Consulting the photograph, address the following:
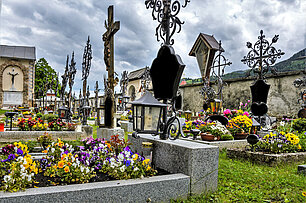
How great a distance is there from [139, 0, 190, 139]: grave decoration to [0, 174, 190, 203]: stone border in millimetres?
1062

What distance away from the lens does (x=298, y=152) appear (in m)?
5.77

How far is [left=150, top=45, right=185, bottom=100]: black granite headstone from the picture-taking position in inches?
164

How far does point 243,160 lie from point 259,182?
64.3 inches

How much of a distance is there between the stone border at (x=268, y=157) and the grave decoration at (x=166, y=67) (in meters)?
2.29

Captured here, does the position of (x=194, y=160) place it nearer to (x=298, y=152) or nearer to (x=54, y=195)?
(x=54, y=195)

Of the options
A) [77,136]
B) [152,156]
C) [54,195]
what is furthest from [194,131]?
[77,136]

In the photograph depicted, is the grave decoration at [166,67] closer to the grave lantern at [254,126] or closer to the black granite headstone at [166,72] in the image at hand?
the black granite headstone at [166,72]

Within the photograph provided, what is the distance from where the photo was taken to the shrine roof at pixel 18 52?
107 feet

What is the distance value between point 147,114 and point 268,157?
297 cm

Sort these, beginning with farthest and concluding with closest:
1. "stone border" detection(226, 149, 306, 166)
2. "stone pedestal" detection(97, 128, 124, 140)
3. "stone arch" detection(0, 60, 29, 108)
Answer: "stone arch" detection(0, 60, 29, 108) < "stone pedestal" detection(97, 128, 124, 140) < "stone border" detection(226, 149, 306, 166)

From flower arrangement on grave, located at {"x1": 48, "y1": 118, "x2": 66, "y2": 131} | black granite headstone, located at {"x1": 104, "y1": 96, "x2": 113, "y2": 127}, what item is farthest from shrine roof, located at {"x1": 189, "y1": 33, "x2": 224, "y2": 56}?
flower arrangement on grave, located at {"x1": 48, "y1": 118, "x2": 66, "y2": 131}

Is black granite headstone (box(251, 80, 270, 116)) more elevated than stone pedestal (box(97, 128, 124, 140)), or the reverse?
black granite headstone (box(251, 80, 270, 116))

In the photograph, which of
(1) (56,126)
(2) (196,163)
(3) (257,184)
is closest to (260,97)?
(3) (257,184)

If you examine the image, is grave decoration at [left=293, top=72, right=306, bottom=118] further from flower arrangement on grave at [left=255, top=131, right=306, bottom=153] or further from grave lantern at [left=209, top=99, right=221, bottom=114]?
flower arrangement on grave at [left=255, top=131, right=306, bottom=153]
